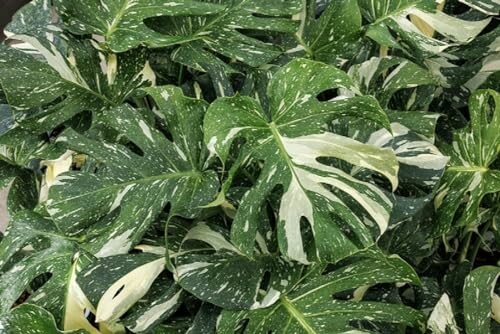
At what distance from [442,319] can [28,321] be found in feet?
1.47

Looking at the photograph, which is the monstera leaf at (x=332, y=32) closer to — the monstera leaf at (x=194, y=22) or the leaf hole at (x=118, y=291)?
the monstera leaf at (x=194, y=22)

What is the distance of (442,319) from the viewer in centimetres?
71

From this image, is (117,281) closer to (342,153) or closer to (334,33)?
(342,153)

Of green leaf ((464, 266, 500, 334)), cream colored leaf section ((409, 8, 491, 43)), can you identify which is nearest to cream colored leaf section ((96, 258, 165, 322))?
green leaf ((464, 266, 500, 334))

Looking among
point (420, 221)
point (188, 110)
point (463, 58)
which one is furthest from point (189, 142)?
point (463, 58)

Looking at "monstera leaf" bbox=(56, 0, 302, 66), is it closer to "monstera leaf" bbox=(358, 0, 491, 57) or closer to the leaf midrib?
"monstera leaf" bbox=(358, 0, 491, 57)

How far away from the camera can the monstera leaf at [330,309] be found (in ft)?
2.33

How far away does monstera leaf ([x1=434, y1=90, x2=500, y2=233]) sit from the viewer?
0.77 m

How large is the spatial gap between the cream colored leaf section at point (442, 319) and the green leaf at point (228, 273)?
15 cm

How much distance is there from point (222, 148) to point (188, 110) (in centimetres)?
→ 11

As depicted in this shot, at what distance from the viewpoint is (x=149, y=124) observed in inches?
30.9

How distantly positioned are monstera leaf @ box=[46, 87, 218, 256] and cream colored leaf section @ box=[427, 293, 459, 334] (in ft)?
0.89

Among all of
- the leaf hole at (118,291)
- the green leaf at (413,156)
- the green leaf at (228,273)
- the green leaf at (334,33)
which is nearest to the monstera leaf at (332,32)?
the green leaf at (334,33)

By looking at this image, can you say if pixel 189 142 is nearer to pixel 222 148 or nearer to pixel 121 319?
pixel 222 148
